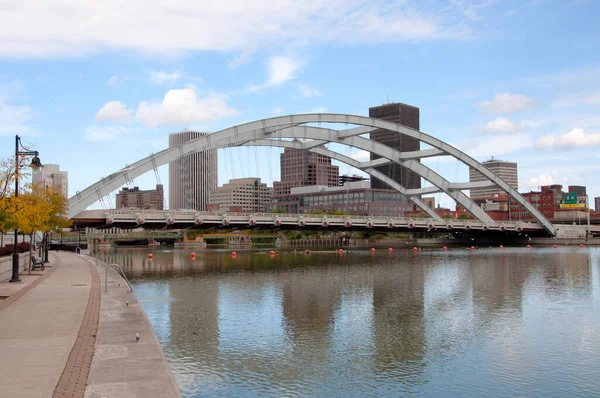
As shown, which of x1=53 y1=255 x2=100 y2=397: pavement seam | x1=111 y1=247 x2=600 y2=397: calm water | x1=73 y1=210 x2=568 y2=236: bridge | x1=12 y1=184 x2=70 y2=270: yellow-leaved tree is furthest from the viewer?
x1=73 y1=210 x2=568 y2=236: bridge

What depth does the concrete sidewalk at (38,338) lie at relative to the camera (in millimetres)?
10750

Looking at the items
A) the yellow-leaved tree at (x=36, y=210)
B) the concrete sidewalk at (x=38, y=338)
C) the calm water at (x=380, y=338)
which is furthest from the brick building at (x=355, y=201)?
the concrete sidewalk at (x=38, y=338)

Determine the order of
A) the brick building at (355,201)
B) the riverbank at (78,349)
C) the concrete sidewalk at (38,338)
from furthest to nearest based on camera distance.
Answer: the brick building at (355,201), the concrete sidewalk at (38,338), the riverbank at (78,349)

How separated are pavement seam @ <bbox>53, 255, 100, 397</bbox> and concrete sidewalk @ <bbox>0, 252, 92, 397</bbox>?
12cm

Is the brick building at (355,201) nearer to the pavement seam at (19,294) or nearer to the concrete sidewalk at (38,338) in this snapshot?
the pavement seam at (19,294)

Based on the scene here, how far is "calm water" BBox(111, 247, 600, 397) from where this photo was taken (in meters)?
13.5

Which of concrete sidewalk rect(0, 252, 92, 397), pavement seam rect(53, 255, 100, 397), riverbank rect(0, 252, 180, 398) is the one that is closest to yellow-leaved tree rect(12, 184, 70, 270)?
concrete sidewalk rect(0, 252, 92, 397)

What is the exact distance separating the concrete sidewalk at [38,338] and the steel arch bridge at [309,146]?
31635 mm

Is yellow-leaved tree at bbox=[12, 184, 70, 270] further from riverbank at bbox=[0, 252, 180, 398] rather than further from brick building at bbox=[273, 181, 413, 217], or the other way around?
brick building at bbox=[273, 181, 413, 217]

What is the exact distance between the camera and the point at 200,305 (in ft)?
85.4

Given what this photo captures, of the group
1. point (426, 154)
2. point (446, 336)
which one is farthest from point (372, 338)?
point (426, 154)

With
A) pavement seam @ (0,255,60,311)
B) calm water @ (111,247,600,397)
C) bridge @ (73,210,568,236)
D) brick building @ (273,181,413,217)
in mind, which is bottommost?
calm water @ (111,247,600,397)

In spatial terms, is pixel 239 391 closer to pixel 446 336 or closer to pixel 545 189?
pixel 446 336

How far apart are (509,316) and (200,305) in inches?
520
